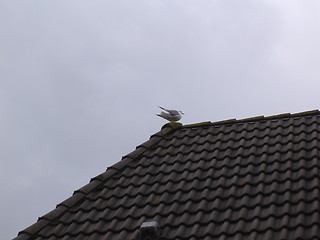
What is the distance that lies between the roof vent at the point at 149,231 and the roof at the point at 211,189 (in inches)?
7.0

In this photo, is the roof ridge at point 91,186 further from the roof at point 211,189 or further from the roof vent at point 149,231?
the roof vent at point 149,231

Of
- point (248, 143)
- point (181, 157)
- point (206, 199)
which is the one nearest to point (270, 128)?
point (248, 143)

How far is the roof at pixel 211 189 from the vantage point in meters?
5.86

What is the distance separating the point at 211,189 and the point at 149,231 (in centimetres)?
120

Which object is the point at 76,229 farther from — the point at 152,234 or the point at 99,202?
the point at 152,234

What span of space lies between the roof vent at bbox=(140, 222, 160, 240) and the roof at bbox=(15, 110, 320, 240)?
0.59ft

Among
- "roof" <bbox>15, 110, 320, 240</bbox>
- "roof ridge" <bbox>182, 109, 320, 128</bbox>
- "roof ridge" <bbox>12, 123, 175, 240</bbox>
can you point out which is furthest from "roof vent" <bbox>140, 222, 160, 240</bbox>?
"roof ridge" <bbox>182, 109, 320, 128</bbox>

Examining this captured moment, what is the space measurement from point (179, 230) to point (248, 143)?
232 centimetres

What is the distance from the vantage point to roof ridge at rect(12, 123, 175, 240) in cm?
686

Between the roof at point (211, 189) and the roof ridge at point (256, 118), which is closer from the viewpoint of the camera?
the roof at point (211, 189)

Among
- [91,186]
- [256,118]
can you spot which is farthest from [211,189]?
[256,118]

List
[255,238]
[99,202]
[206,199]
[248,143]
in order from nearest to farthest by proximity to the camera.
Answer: [255,238]
[206,199]
[99,202]
[248,143]

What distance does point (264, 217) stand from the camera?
5.83 metres

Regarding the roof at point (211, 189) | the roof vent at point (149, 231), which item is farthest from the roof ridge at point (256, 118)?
the roof vent at point (149, 231)
